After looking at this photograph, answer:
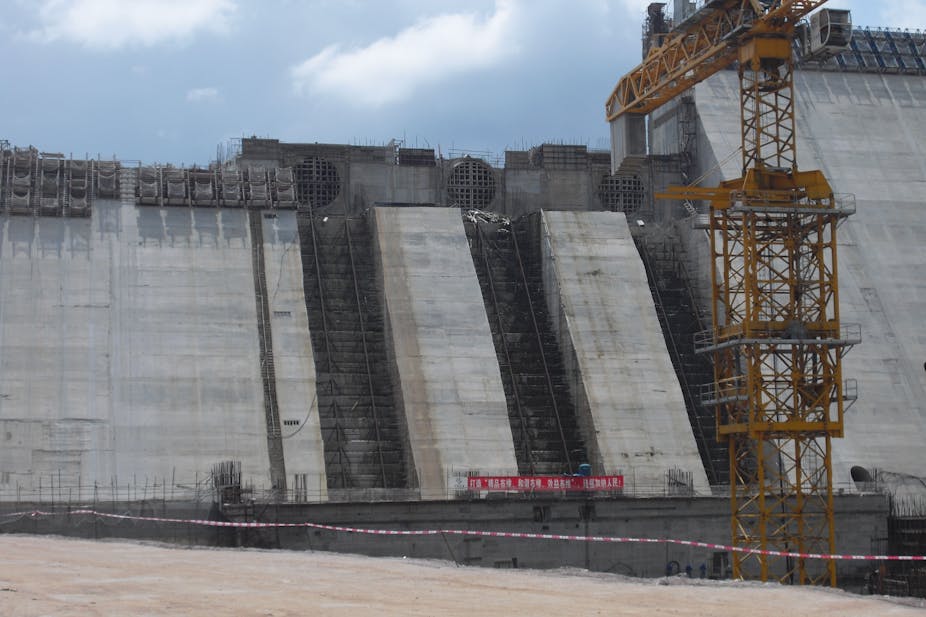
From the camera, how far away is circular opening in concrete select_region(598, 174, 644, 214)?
3221 inches

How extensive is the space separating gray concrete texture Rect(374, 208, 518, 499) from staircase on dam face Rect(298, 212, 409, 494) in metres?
1.73

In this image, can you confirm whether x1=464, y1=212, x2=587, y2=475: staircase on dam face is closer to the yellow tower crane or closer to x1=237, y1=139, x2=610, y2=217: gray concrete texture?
x1=237, y1=139, x2=610, y2=217: gray concrete texture

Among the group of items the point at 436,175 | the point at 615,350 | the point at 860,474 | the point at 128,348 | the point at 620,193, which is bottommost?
the point at 860,474

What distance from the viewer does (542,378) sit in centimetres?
6725

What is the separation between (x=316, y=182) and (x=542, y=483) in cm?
2665

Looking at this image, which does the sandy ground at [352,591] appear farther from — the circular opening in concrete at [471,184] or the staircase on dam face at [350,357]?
the circular opening in concrete at [471,184]

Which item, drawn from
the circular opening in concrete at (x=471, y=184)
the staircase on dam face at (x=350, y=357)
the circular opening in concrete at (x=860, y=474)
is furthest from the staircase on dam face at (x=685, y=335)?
the staircase on dam face at (x=350, y=357)

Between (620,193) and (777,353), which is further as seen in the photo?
(620,193)

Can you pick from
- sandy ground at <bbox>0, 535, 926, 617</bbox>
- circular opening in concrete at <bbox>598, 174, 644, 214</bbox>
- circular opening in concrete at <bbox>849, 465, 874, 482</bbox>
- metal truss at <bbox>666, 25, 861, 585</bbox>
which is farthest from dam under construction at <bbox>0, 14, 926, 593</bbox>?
sandy ground at <bbox>0, 535, 926, 617</bbox>

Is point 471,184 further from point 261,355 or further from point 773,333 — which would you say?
point 773,333

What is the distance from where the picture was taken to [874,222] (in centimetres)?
7762

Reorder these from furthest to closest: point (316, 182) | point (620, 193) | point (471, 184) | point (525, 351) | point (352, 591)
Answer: point (620, 193), point (471, 184), point (316, 182), point (525, 351), point (352, 591)

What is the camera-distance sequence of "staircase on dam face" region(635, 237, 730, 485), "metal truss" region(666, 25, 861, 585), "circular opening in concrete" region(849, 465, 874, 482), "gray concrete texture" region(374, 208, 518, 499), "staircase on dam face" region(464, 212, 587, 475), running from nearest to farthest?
1. "metal truss" region(666, 25, 861, 585)
2. "gray concrete texture" region(374, 208, 518, 499)
3. "staircase on dam face" region(464, 212, 587, 475)
4. "circular opening in concrete" region(849, 465, 874, 482)
5. "staircase on dam face" region(635, 237, 730, 485)

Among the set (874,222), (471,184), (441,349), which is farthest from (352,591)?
(874,222)
